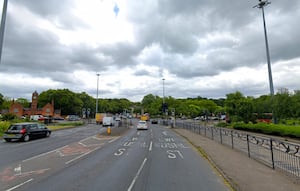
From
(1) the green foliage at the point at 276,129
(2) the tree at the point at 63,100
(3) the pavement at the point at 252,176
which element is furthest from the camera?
(2) the tree at the point at 63,100

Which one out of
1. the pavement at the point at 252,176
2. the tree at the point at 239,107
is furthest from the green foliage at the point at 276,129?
the pavement at the point at 252,176

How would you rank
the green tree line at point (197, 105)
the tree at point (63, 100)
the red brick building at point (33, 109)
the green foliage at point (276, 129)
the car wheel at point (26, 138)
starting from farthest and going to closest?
the tree at point (63, 100) < the red brick building at point (33, 109) < the green tree line at point (197, 105) < the green foliage at point (276, 129) < the car wheel at point (26, 138)

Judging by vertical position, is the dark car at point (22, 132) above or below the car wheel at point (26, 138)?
above

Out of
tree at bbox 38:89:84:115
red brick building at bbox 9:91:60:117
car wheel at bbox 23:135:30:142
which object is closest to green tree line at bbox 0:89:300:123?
tree at bbox 38:89:84:115

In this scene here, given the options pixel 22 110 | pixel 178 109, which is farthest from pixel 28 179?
pixel 22 110

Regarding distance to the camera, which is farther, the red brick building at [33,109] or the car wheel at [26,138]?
the red brick building at [33,109]

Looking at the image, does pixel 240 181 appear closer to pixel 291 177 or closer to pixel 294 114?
pixel 291 177

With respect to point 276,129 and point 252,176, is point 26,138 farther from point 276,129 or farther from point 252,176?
point 276,129

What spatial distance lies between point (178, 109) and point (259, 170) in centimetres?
8350

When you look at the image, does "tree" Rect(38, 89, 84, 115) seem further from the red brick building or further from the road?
the road

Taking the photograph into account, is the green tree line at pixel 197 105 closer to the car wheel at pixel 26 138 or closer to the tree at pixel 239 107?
the tree at pixel 239 107

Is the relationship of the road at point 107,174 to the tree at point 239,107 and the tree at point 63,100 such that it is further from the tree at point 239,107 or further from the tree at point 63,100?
the tree at point 63,100

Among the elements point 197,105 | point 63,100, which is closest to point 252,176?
point 197,105

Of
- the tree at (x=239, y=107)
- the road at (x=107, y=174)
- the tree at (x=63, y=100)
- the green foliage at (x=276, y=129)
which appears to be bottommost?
the road at (x=107, y=174)
